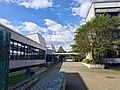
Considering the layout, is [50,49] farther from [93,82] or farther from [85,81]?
[93,82]

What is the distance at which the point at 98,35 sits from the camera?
100ft

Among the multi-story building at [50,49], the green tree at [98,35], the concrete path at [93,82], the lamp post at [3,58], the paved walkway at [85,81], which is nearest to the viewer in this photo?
the lamp post at [3,58]

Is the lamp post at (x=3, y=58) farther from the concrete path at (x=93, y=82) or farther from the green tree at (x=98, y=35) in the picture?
the green tree at (x=98, y=35)

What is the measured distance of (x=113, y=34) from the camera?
3139 cm

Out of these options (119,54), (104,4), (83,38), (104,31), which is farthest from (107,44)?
(104,4)

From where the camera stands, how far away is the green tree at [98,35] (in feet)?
97.0

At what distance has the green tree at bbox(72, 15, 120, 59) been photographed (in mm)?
29573

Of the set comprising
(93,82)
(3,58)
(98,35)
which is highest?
(98,35)

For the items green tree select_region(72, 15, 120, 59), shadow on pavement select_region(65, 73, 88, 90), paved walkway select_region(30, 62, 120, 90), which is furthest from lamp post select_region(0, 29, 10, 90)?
green tree select_region(72, 15, 120, 59)

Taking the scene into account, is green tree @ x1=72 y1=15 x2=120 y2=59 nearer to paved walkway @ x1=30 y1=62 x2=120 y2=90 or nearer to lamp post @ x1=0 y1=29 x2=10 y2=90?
paved walkway @ x1=30 y1=62 x2=120 y2=90

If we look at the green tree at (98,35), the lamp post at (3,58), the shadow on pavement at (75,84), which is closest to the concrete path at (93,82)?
the shadow on pavement at (75,84)

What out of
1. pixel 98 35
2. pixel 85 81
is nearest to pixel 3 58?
pixel 85 81

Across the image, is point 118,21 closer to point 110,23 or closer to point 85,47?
point 110,23

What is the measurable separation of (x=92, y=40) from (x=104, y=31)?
2.45 m
